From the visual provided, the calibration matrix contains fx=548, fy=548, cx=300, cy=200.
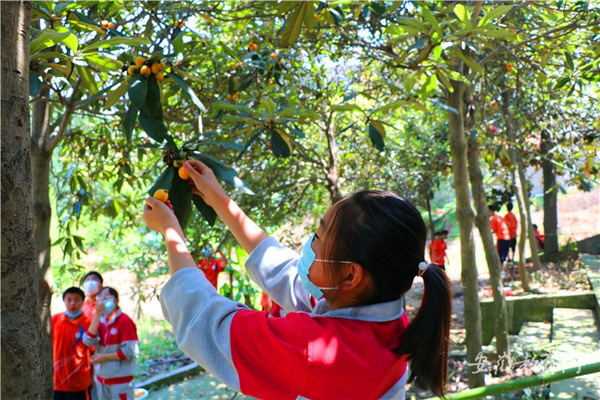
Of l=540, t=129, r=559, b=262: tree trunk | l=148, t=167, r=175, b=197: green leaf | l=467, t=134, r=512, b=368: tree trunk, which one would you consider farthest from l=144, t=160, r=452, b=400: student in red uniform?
l=540, t=129, r=559, b=262: tree trunk

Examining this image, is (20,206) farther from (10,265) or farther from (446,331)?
(446,331)

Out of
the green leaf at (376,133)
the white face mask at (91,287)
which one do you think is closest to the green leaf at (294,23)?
the green leaf at (376,133)

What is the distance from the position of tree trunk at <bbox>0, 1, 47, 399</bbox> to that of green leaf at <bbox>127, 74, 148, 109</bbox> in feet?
1.26

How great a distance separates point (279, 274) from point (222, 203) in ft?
0.90

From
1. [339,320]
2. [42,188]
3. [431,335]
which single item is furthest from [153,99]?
[42,188]

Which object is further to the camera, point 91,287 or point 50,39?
point 91,287

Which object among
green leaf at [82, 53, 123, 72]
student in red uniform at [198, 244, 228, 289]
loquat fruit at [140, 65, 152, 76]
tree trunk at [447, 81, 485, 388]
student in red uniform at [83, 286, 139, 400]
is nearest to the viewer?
loquat fruit at [140, 65, 152, 76]

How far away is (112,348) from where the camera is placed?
420 centimetres

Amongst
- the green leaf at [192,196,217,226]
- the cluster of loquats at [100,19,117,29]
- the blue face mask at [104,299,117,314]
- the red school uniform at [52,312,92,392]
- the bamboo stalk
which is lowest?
the red school uniform at [52,312,92,392]

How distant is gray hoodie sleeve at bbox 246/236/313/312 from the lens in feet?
5.38

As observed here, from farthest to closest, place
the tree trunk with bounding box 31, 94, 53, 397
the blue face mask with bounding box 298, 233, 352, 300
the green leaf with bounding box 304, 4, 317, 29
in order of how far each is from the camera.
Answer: the tree trunk with bounding box 31, 94, 53, 397 < the green leaf with bounding box 304, 4, 317, 29 < the blue face mask with bounding box 298, 233, 352, 300

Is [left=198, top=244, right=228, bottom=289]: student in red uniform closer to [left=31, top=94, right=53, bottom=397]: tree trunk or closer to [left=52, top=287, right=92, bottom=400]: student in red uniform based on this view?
[left=52, top=287, right=92, bottom=400]: student in red uniform

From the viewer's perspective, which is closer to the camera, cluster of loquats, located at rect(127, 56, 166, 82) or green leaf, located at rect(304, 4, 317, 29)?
cluster of loquats, located at rect(127, 56, 166, 82)

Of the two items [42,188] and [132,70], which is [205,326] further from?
[42,188]
